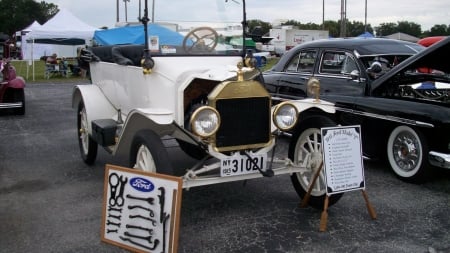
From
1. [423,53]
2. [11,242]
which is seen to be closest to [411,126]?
[423,53]

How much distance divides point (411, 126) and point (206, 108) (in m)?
2.83

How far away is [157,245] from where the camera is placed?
3.14 metres

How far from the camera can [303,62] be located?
7.69 m

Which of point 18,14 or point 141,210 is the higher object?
→ point 18,14

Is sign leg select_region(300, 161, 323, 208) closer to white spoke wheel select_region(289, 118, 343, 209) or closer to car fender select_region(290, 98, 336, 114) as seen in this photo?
white spoke wheel select_region(289, 118, 343, 209)

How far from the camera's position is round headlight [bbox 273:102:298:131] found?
4.19 metres

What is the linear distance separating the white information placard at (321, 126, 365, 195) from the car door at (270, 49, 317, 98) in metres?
3.16

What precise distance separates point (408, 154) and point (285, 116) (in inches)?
82.7

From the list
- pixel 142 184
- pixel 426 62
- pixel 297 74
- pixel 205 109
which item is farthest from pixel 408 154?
pixel 142 184

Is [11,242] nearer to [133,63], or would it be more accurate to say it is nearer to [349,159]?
[133,63]

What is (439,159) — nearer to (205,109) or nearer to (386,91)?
(386,91)

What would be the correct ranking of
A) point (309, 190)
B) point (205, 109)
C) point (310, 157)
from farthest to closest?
point (310, 157) < point (309, 190) < point (205, 109)

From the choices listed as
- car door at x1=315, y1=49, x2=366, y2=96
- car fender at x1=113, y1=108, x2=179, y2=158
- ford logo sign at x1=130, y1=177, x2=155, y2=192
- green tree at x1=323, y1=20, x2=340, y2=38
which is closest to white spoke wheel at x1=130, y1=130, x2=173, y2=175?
car fender at x1=113, y1=108, x2=179, y2=158

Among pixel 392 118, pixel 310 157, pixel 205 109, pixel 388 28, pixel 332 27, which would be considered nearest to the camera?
pixel 205 109
